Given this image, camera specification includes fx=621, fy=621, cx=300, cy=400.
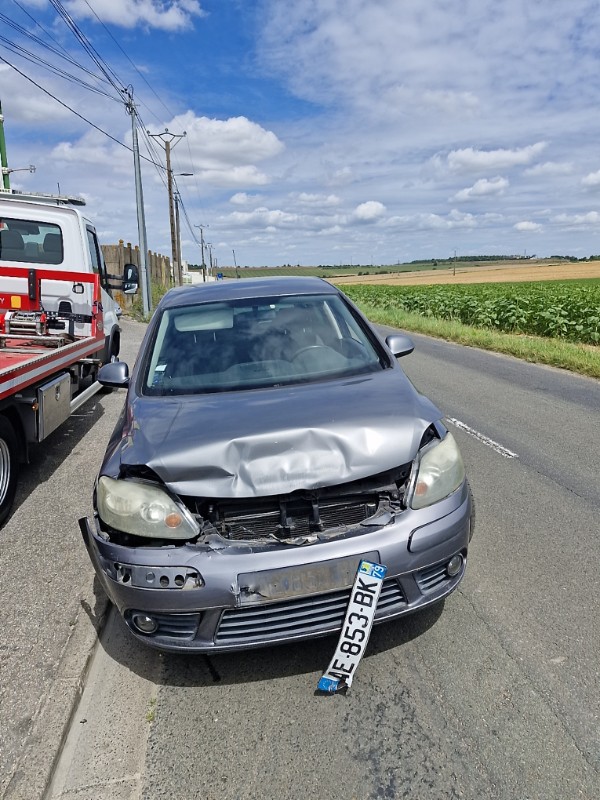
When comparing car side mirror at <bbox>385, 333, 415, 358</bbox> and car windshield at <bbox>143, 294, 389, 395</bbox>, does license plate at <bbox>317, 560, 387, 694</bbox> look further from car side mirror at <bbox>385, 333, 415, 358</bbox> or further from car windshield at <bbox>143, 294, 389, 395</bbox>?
car side mirror at <bbox>385, 333, 415, 358</bbox>

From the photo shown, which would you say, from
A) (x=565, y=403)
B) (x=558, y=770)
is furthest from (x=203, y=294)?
(x=565, y=403)

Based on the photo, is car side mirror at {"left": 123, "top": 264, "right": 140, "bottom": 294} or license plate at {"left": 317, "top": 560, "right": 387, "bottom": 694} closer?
license plate at {"left": 317, "top": 560, "right": 387, "bottom": 694}

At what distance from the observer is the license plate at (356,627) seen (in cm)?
254

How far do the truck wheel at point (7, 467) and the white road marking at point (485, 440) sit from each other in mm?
4238

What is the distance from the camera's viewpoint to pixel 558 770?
86.1 inches

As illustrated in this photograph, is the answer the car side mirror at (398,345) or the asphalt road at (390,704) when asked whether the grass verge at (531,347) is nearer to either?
the car side mirror at (398,345)

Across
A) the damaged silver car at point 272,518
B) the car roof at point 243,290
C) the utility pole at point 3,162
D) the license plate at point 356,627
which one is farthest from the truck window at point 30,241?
the license plate at point 356,627

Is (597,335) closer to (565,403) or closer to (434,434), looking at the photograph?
(565,403)

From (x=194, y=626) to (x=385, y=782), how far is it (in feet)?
3.04

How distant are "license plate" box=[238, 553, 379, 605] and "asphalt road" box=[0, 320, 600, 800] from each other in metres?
0.52

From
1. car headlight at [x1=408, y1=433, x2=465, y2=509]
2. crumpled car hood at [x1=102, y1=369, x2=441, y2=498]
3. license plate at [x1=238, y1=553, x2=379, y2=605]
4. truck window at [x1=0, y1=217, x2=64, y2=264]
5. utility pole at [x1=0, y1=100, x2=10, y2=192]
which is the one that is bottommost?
license plate at [x1=238, y1=553, x2=379, y2=605]

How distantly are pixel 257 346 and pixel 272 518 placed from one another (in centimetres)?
153

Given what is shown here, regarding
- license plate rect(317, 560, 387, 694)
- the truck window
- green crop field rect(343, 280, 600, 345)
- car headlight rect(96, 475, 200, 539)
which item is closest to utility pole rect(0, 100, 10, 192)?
the truck window

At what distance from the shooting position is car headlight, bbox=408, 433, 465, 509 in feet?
8.93
